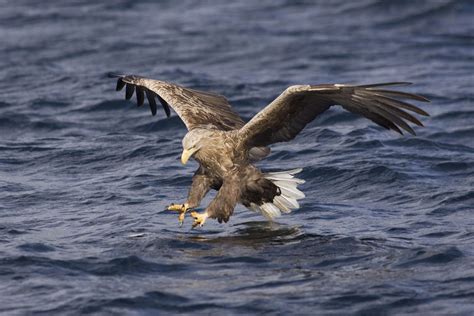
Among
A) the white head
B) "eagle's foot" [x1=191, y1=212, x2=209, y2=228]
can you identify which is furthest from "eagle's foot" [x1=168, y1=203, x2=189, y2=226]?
the white head

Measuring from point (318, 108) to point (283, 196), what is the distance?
37.1 inches

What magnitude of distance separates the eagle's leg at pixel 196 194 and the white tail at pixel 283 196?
482 millimetres

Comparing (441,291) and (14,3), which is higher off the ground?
(14,3)

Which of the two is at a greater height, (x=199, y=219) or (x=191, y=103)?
(x=191, y=103)

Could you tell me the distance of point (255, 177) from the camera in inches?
351

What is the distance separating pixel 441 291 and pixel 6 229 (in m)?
3.61

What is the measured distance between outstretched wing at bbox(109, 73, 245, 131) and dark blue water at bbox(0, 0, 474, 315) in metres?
0.82

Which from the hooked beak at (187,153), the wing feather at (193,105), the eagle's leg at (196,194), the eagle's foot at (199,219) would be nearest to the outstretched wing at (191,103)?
the wing feather at (193,105)

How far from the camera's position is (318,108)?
27.9 feet

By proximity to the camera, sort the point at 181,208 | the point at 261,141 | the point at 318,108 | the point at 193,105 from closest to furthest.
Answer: the point at 318,108 → the point at 181,208 → the point at 261,141 → the point at 193,105

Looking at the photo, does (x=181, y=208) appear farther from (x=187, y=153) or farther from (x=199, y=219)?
(x=187, y=153)

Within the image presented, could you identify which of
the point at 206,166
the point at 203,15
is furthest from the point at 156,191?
the point at 203,15

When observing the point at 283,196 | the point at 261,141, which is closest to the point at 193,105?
the point at 261,141

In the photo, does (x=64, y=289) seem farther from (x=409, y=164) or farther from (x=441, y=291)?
(x=409, y=164)
